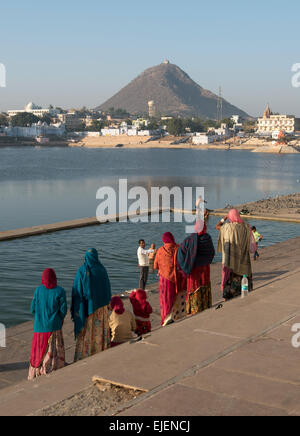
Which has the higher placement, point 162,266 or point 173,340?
point 162,266

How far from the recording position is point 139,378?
475cm

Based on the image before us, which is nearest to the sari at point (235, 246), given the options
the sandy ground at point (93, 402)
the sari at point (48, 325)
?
the sari at point (48, 325)

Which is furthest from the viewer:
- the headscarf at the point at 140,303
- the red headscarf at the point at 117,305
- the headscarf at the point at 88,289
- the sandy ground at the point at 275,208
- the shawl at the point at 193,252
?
the sandy ground at the point at 275,208

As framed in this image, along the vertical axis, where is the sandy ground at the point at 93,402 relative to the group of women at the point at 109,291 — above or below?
below

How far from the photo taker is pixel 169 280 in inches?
262

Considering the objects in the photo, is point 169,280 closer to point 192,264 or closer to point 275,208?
point 192,264

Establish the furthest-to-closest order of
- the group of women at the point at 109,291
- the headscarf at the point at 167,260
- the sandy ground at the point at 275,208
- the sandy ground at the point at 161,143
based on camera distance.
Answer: the sandy ground at the point at 161,143
the sandy ground at the point at 275,208
the headscarf at the point at 167,260
the group of women at the point at 109,291

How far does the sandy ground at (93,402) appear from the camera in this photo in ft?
13.6

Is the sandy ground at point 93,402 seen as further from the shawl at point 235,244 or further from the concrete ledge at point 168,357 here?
the shawl at point 235,244

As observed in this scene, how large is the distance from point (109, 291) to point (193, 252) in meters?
1.13

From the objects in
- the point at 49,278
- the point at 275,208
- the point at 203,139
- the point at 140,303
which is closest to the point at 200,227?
the point at 140,303
